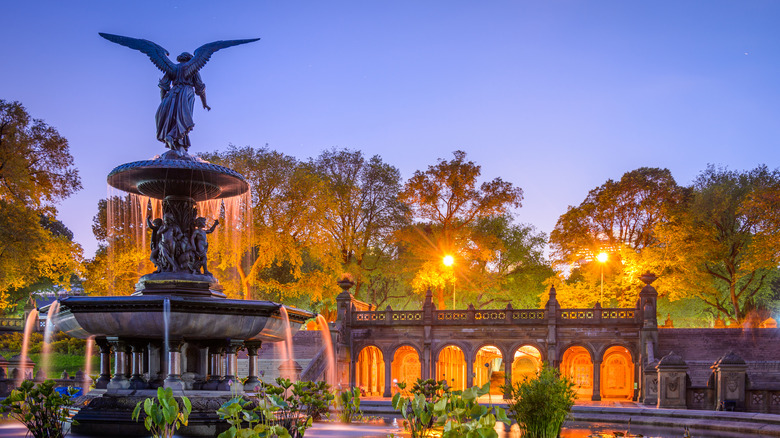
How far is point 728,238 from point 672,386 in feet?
68.0

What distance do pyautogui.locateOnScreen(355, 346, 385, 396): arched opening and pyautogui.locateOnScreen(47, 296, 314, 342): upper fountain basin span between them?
79.5ft

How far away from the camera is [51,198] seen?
3494cm

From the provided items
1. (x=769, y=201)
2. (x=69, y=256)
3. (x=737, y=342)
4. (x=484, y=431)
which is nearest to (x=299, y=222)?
(x=69, y=256)

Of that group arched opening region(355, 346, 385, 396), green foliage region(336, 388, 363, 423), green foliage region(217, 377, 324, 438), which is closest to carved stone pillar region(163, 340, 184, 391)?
green foliage region(217, 377, 324, 438)

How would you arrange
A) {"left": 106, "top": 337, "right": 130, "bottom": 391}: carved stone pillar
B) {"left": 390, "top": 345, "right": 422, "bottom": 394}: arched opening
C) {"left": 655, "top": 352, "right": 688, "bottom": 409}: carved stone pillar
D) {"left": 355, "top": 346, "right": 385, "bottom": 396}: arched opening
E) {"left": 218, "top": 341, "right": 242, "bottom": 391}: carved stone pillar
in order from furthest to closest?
{"left": 390, "top": 345, "right": 422, "bottom": 394}: arched opening, {"left": 355, "top": 346, "right": 385, "bottom": 396}: arched opening, {"left": 655, "top": 352, "right": 688, "bottom": 409}: carved stone pillar, {"left": 218, "top": 341, "right": 242, "bottom": 391}: carved stone pillar, {"left": 106, "top": 337, "right": 130, "bottom": 391}: carved stone pillar


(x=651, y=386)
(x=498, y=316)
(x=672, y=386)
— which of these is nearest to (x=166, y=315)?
(x=672, y=386)

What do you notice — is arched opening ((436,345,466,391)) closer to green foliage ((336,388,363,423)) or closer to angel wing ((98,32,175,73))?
green foliage ((336,388,363,423))

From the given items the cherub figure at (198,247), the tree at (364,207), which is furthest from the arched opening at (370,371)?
the cherub figure at (198,247)

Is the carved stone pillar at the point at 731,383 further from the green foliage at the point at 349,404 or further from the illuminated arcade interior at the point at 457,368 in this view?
the illuminated arcade interior at the point at 457,368

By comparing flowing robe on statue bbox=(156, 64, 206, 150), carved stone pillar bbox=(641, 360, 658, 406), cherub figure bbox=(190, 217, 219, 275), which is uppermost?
flowing robe on statue bbox=(156, 64, 206, 150)

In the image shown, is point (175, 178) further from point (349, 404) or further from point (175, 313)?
point (349, 404)

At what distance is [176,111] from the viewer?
546 inches

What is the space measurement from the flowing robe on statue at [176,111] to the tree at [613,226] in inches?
1244

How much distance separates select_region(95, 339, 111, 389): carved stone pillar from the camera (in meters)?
13.0
